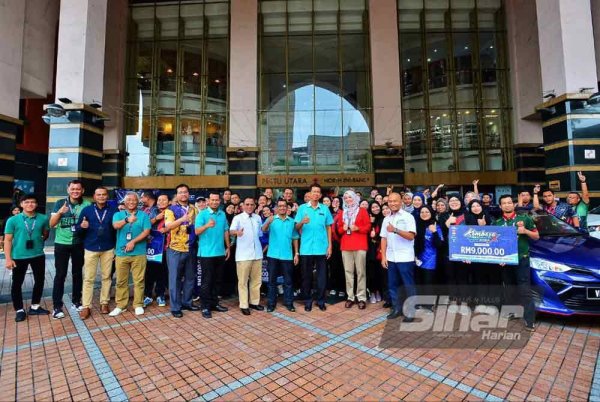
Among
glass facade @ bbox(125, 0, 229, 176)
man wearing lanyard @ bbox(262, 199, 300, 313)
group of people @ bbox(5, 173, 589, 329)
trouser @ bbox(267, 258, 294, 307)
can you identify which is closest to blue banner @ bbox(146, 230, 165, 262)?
group of people @ bbox(5, 173, 589, 329)

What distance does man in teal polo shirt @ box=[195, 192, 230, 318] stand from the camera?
17.0 feet

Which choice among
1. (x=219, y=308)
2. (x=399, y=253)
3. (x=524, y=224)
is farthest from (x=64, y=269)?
(x=524, y=224)

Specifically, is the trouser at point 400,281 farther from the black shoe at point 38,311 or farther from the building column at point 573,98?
the building column at point 573,98

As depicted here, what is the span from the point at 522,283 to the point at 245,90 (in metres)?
16.2

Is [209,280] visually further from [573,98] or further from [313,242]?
[573,98]

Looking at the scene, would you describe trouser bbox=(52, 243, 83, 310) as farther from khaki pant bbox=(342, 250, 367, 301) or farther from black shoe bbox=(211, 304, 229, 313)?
khaki pant bbox=(342, 250, 367, 301)

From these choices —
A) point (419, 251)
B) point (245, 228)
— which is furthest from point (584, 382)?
point (245, 228)

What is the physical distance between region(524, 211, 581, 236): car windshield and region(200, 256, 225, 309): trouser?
597cm

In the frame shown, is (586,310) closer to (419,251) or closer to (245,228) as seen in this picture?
(419,251)

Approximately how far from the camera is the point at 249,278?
5.60 metres

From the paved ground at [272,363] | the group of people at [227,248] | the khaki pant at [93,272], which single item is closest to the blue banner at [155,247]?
the group of people at [227,248]

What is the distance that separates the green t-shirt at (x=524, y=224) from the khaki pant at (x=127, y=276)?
6229 mm

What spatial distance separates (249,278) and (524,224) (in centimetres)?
469

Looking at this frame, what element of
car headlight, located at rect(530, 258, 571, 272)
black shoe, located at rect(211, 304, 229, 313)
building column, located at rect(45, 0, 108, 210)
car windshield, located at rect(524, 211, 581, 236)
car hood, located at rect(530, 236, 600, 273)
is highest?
building column, located at rect(45, 0, 108, 210)
